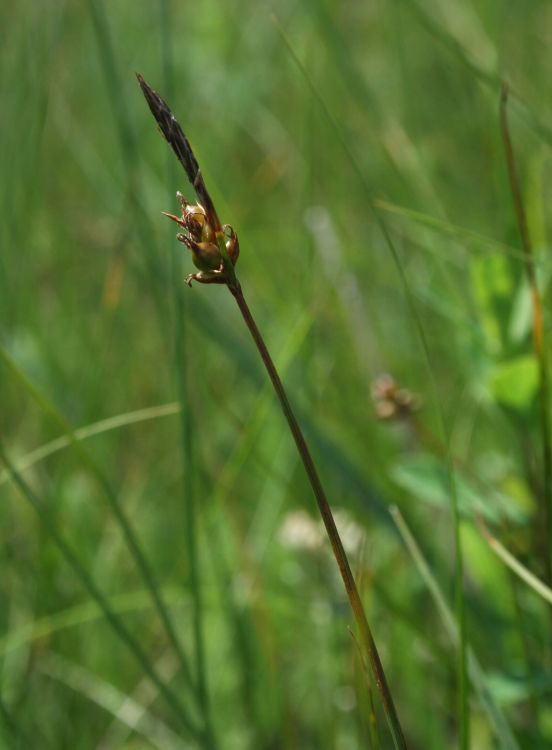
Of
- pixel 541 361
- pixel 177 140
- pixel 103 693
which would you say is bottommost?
pixel 103 693

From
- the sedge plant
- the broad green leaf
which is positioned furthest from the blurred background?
the sedge plant

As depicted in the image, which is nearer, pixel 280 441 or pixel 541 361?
pixel 541 361

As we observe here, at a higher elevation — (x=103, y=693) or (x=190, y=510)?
(x=190, y=510)

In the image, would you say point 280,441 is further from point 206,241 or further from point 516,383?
point 206,241

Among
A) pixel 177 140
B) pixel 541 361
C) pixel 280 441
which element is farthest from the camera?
pixel 280 441

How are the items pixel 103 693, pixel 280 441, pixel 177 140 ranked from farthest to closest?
pixel 280 441
pixel 103 693
pixel 177 140

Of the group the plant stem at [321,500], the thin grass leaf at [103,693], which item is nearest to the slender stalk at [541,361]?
the plant stem at [321,500]

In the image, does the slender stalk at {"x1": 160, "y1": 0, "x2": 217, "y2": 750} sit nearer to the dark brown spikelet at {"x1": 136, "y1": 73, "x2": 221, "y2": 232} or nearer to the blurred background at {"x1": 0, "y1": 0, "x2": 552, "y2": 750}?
the blurred background at {"x1": 0, "y1": 0, "x2": 552, "y2": 750}

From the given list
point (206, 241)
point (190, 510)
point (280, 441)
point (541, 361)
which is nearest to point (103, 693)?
point (190, 510)
